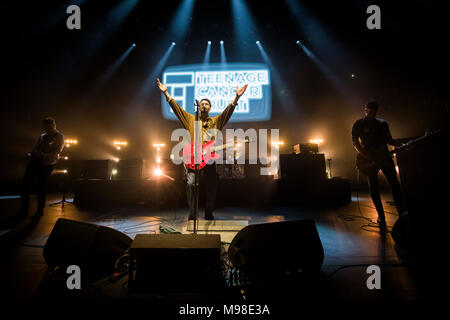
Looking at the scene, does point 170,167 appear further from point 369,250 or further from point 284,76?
point 284,76

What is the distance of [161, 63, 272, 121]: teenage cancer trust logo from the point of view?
6.22m

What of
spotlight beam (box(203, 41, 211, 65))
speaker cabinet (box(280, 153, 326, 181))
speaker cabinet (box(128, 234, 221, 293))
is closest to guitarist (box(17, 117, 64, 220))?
speaker cabinet (box(128, 234, 221, 293))

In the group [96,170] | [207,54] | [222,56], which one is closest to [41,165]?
[96,170]

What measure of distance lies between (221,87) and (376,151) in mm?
4885

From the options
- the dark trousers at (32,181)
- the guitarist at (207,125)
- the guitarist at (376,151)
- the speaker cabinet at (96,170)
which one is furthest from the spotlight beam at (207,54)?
the guitarist at (376,151)

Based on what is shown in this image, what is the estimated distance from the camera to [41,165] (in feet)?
10.7

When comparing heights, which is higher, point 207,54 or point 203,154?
point 207,54

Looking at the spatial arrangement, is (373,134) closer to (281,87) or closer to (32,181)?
(32,181)

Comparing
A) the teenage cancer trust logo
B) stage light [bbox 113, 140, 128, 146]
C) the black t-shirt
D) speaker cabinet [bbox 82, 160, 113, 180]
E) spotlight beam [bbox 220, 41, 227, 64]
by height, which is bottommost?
speaker cabinet [bbox 82, 160, 113, 180]

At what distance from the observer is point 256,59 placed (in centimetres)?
761

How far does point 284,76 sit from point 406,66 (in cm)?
399

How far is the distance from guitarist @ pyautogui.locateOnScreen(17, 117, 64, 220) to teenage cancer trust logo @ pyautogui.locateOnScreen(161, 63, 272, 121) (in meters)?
3.63

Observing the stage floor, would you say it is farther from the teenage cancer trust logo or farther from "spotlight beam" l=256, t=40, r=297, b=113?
"spotlight beam" l=256, t=40, r=297, b=113
